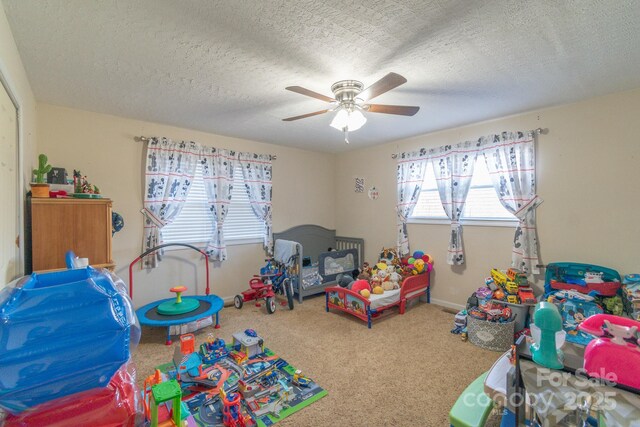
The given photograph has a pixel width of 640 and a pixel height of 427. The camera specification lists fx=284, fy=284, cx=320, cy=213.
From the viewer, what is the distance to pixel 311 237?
5059 millimetres

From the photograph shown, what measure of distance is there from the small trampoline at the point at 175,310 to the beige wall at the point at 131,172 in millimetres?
267

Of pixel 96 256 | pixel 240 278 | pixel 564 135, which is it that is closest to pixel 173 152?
pixel 96 256

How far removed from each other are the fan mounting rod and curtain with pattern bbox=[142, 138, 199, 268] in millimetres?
2346

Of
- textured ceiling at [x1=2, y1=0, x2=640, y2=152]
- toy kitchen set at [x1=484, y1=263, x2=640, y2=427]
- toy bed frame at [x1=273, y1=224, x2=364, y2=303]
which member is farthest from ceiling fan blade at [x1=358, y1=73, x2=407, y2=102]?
toy bed frame at [x1=273, y1=224, x2=364, y2=303]

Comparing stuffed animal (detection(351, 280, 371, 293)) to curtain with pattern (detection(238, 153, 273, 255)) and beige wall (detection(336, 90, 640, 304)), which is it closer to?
beige wall (detection(336, 90, 640, 304))

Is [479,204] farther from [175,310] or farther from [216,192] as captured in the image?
[175,310]

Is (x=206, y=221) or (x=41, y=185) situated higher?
(x=41, y=185)

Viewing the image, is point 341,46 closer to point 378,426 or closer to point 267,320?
point 378,426

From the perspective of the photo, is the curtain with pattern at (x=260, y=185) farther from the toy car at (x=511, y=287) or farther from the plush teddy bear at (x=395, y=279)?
the toy car at (x=511, y=287)

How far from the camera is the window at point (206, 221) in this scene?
3.82 m

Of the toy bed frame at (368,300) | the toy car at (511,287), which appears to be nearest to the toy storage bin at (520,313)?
the toy car at (511,287)

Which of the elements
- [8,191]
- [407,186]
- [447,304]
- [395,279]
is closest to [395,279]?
[395,279]

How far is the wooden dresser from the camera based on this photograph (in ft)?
7.24

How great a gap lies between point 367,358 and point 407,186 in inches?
98.9
